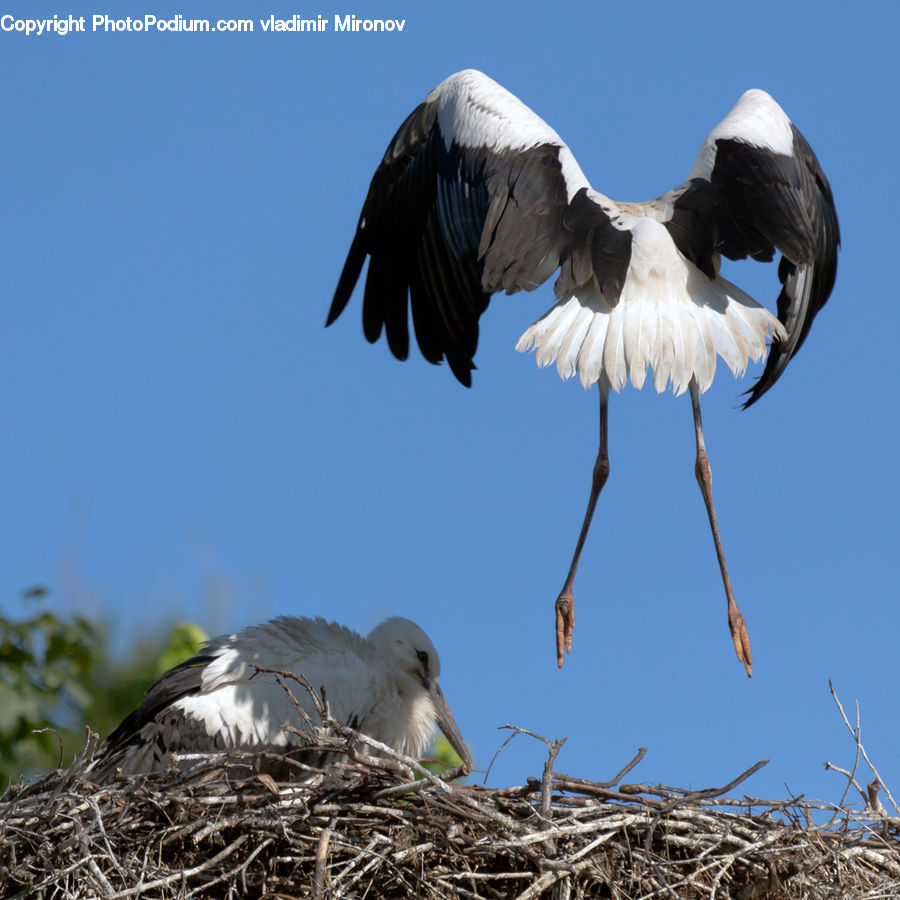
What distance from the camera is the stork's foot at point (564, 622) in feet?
23.2

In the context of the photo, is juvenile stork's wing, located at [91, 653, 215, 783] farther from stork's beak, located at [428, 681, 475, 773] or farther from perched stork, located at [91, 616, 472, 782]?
stork's beak, located at [428, 681, 475, 773]

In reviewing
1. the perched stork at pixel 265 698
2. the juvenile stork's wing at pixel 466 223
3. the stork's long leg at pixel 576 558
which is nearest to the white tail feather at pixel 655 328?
the juvenile stork's wing at pixel 466 223

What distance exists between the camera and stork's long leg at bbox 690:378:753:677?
6.95m

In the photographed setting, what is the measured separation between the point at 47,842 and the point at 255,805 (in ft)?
2.23

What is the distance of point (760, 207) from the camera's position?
6.57 m

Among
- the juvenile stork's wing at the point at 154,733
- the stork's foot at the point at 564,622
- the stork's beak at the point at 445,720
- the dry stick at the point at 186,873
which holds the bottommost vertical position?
the dry stick at the point at 186,873

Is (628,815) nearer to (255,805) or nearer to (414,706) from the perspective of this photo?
(255,805)

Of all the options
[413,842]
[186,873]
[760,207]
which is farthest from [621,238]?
[186,873]

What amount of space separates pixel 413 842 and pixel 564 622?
2.09 meters

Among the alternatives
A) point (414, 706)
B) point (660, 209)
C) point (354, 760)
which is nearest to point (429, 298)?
point (660, 209)

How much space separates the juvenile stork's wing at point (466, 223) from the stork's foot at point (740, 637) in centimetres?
151

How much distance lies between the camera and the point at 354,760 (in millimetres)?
5230

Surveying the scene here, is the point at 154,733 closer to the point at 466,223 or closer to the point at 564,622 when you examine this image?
the point at 564,622

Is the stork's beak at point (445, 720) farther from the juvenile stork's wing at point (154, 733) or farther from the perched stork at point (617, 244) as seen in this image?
the juvenile stork's wing at point (154, 733)
